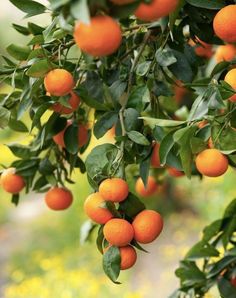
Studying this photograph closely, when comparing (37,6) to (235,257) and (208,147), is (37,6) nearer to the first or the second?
(208,147)

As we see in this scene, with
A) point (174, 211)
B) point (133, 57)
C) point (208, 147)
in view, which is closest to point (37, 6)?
point (133, 57)

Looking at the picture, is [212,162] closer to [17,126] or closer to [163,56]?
[163,56]

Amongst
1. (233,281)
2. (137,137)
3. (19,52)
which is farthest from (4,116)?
(233,281)

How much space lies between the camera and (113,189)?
0.64 meters

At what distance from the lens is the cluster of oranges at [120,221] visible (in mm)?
645

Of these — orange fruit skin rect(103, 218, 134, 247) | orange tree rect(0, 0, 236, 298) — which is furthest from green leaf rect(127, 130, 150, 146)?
orange fruit skin rect(103, 218, 134, 247)

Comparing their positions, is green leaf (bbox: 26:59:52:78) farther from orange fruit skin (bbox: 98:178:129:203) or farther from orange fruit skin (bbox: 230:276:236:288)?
orange fruit skin (bbox: 230:276:236:288)

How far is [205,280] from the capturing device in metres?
1.03

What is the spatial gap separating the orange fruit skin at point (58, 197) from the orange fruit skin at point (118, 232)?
271mm

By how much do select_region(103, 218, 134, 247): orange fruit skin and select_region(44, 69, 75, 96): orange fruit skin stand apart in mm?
163

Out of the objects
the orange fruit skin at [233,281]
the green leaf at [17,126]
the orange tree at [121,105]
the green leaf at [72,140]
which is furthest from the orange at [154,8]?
the orange fruit skin at [233,281]

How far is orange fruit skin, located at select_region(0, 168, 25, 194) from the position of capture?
898mm

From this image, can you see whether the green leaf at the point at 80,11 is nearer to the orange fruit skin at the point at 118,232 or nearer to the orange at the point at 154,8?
the orange at the point at 154,8

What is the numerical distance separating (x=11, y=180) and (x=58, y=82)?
296 mm
